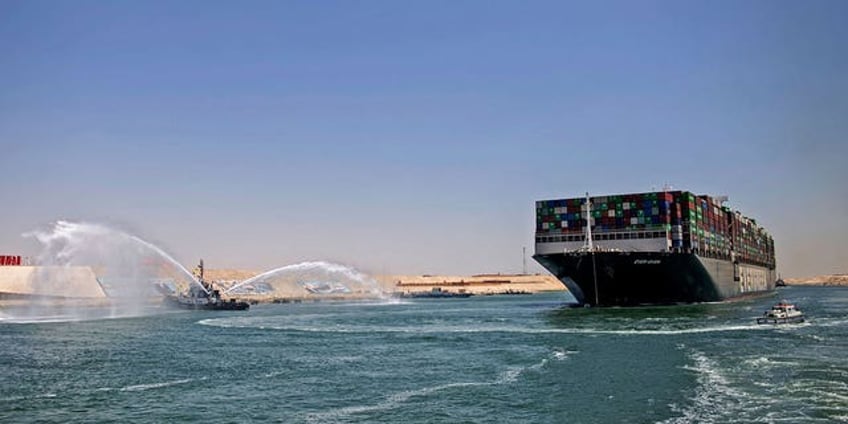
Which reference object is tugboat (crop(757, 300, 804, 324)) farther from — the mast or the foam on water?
the foam on water

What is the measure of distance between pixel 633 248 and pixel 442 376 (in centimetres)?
6714

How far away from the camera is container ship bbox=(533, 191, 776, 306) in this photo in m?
93.0

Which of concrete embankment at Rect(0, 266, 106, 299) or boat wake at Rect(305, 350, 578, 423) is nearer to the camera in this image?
boat wake at Rect(305, 350, 578, 423)

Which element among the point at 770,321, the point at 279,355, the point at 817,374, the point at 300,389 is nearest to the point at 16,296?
the point at 279,355

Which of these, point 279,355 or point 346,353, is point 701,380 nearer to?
point 346,353

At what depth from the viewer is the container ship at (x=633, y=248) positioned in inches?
3661

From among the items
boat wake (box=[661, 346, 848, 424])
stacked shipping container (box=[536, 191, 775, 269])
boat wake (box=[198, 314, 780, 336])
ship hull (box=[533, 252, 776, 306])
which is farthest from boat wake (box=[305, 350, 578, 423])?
stacked shipping container (box=[536, 191, 775, 269])

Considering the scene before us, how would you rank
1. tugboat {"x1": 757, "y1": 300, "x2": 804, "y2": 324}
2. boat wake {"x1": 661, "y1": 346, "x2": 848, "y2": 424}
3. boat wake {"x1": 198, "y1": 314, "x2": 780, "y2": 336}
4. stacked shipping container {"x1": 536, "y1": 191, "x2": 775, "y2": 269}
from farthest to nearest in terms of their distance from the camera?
stacked shipping container {"x1": 536, "y1": 191, "x2": 775, "y2": 269} → tugboat {"x1": 757, "y1": 300, "x2": 804, "y2": 324} → boat wake {"x1": 198, "y1": 314, "x2": 780, "y2": 336} → boat wake {"x1": 661, "y1": 346, "x2": 848, "y2": 424}

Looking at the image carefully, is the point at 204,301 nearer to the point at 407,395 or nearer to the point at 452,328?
the point at 452,328

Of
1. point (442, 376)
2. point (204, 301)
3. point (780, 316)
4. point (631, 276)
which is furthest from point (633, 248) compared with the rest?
point (204, 301)

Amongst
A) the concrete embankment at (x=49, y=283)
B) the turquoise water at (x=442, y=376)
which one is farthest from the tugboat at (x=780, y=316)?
the concrete embankment at (x=49, y=283)

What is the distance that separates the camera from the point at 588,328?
67812 millimetres

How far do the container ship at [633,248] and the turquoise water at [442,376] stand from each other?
2364cm

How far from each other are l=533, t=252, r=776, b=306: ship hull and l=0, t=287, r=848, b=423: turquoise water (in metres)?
22.7
